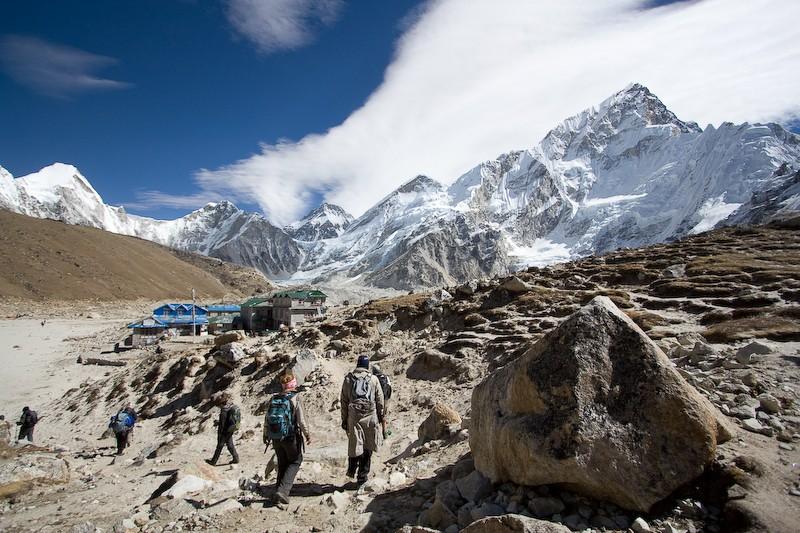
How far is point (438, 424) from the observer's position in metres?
9.38

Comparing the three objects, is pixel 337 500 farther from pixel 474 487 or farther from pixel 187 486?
pixel 187 486

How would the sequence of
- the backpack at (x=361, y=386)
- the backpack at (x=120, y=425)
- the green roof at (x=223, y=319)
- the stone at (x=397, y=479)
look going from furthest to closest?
the green roof at (x=223, y=319) < the backpack at (x=120, y=425) < the backpack at (x=361, y=386) < the stone at (x=397, y=479)

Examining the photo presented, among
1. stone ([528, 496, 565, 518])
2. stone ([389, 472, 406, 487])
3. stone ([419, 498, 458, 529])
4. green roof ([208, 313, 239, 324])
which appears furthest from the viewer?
green roof ([208, 313, 239, 324])

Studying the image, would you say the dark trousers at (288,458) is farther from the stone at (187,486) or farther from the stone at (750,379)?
the stone at (750,379)

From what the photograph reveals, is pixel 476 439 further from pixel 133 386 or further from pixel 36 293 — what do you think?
pixel 36 293

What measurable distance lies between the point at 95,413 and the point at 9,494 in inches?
605

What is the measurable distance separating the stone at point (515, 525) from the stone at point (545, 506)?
0.34 metres

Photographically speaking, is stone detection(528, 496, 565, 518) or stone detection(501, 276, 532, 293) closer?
stone detection(528, 496, 565, 518)

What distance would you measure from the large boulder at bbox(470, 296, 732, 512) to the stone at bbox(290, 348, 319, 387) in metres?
12.1

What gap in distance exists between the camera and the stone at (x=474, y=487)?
16.7 ft

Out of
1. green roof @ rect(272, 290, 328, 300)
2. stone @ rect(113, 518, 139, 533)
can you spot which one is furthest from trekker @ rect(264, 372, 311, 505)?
green roof @ rect(272, 290, 328, 300)

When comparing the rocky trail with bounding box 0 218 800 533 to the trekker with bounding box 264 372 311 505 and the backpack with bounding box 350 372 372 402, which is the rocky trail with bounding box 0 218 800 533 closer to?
Result: the trekker with bounding box 264 372 311 505

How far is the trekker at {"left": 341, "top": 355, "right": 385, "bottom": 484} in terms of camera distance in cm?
739

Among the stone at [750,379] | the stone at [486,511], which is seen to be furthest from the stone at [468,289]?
the stone at [486,511]
